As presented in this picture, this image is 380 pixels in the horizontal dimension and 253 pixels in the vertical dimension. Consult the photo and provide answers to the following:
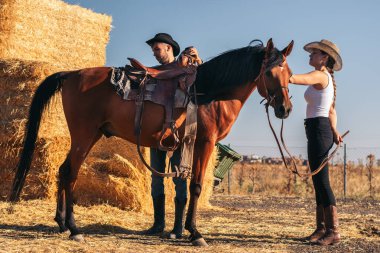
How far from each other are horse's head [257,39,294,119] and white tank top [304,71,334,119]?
54 cm

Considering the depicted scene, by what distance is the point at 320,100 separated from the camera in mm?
5973

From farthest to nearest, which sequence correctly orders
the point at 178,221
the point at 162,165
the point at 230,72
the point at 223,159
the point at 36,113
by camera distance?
the point at 223,159 → the point at 162,165 → the point at 36,113 → the point at 178,221 → the point at 230,72

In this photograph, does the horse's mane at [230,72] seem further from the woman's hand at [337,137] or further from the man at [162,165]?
the woman's hand at [337,137]

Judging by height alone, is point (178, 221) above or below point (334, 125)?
below

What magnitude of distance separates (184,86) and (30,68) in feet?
12.3

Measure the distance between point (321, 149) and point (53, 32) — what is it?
6.97 metres

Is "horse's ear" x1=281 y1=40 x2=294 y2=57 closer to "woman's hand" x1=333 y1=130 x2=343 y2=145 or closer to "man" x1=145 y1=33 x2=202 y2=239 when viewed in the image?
"man" x1=145 y1=33 x2=202 y2=239

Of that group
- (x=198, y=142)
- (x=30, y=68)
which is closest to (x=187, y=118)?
(x=198, y=142)

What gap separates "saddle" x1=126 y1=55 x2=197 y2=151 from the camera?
575 cm

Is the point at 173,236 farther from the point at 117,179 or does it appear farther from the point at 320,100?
the point at 117,179

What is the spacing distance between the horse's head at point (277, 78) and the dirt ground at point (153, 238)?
1.50 m

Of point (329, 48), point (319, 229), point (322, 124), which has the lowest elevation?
point (319, 229)

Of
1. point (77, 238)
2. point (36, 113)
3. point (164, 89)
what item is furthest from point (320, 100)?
point (36, 113)

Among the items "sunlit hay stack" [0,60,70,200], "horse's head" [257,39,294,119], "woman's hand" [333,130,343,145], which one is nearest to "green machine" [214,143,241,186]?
"sunlit hay stack" [0,60,70,200]
